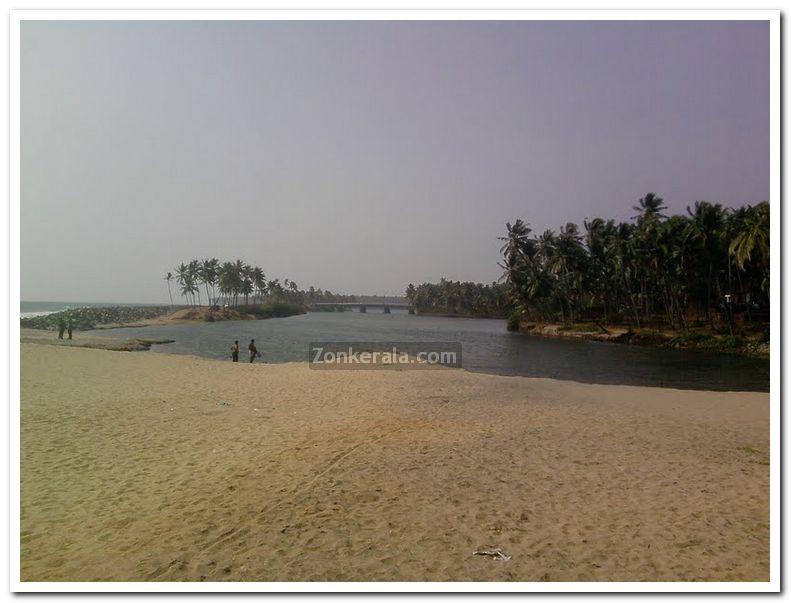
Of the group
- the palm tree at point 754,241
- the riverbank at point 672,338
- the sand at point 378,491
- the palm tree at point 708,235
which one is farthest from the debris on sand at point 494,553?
the palm tree at point 708,235

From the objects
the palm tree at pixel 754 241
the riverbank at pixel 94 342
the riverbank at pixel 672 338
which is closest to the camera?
the palm tree at pixel 754 241

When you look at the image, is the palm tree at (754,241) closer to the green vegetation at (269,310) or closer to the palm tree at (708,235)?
the palm tree at (708,235)

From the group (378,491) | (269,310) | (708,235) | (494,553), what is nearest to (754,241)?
(708,235)

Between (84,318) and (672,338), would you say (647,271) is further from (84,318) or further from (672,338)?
(84,318)

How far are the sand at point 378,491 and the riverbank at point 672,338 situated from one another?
3359 centimetres

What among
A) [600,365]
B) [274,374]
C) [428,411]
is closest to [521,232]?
[600,365]

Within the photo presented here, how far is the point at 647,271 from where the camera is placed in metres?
57.0

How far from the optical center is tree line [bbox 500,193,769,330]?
156 feet

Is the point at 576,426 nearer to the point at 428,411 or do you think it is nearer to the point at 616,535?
the point at 428,411

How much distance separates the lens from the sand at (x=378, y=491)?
15.2ft

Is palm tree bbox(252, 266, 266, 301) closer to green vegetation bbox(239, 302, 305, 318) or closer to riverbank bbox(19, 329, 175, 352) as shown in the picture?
green vegetation bbox(239, 302, 305, 318)
